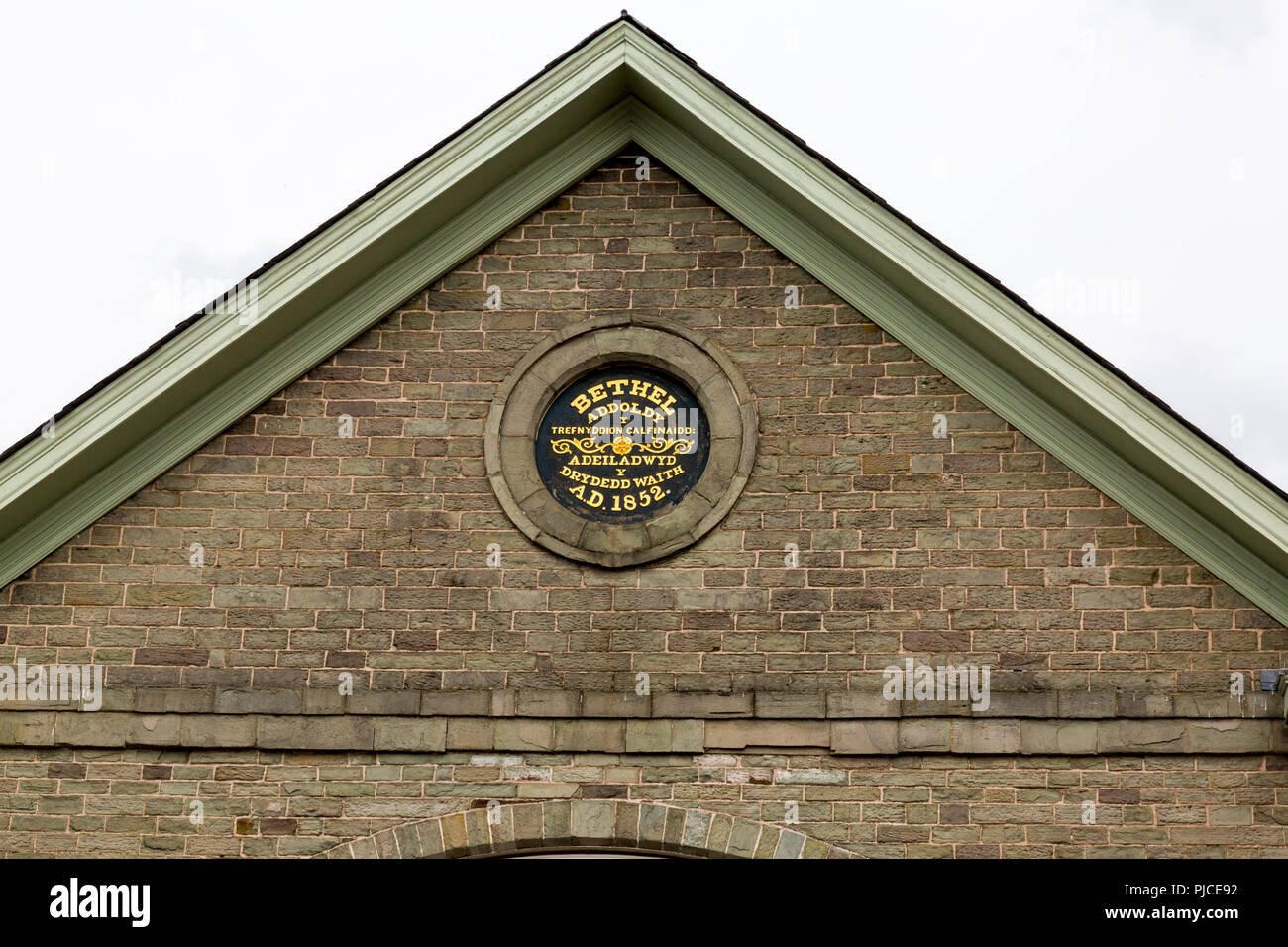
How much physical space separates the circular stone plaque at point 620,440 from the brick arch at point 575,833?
1.67m

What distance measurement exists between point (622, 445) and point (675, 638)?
1440 millimetres

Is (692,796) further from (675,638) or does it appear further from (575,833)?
(675,638)

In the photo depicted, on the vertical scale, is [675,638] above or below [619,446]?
below

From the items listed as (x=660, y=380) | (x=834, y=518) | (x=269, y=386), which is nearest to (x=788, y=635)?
(x=834, y=518)

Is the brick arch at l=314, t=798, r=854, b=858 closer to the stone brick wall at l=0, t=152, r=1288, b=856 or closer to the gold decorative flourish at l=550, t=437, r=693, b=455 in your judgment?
the stone brick wall at l=0, t=152, r=1288, b=856

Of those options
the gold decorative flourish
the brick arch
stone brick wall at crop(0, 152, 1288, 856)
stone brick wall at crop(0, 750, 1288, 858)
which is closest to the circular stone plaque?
the gold decorative flourish

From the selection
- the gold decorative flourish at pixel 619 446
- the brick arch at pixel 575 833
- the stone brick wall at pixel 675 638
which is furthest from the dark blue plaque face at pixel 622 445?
the brick arch at pixel 575 833

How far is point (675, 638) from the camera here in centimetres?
1202

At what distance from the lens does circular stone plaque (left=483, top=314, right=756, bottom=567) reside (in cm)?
1232

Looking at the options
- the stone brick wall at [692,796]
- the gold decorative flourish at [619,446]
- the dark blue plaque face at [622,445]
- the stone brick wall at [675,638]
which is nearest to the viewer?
the stone brick wall at [692,796]

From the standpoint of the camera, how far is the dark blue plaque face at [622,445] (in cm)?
1248

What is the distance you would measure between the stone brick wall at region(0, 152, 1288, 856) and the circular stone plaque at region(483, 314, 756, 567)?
149 mm

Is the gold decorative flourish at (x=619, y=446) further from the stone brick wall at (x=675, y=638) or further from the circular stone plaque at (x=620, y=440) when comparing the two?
the stone brick wall at (x=675, y=638)

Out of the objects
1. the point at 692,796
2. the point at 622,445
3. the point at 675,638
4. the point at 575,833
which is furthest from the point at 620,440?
the point at 575,833
